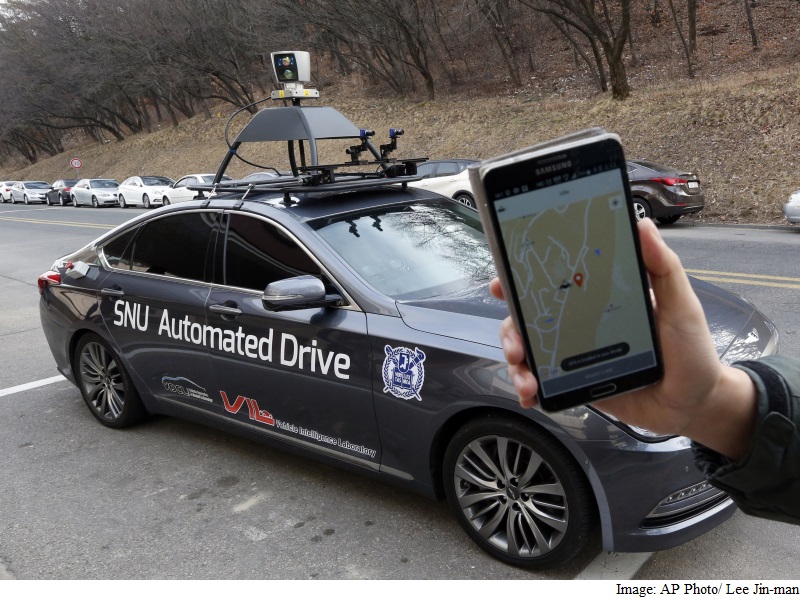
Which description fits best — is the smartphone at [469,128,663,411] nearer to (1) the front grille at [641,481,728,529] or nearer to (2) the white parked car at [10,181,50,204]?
(1) the front grille at [641,481,728,529]

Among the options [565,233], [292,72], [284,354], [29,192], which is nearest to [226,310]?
[284,354]

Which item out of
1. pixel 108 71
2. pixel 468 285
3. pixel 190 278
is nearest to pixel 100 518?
pixel 190 278

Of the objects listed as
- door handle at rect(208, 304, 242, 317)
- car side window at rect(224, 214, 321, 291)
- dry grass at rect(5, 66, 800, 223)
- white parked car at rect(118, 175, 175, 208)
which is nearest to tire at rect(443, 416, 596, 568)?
car side window at rect(224, 214, 321, 291)

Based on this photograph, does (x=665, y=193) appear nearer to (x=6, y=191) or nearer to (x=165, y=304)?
(x=165, y=304)

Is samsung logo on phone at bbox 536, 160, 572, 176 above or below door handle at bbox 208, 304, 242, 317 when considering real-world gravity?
above

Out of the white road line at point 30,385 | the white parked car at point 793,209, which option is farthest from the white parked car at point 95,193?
the white road line at point 30,385

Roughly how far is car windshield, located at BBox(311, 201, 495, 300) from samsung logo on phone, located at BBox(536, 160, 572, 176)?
8.52 feet

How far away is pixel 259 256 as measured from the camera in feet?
14.3

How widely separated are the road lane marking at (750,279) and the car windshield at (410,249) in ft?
17.7

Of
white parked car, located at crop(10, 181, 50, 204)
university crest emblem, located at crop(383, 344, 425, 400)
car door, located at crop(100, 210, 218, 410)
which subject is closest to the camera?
university crest emblem, located at crop(383, 344, 425, 400)

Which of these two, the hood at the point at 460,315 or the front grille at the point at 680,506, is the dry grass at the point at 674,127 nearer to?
the hood at the point at 460,315

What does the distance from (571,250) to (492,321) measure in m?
2.16

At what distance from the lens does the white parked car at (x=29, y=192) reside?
45125mm

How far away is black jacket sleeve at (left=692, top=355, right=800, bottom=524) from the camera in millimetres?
1229
